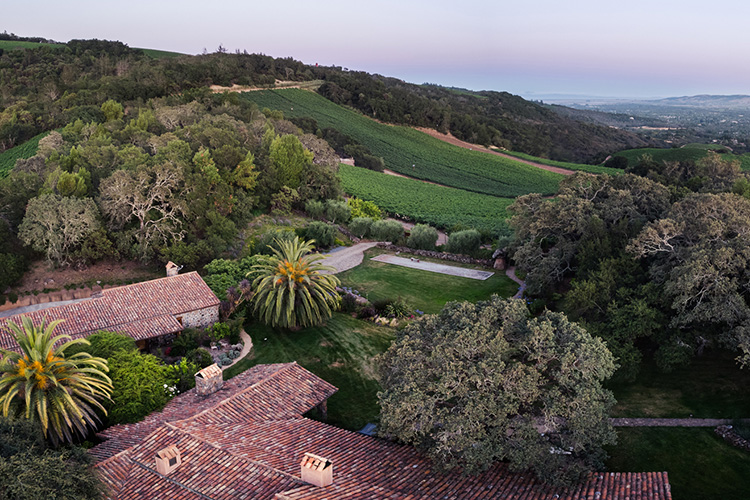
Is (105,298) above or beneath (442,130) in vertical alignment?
beneath

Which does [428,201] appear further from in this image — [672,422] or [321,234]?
[672,422]

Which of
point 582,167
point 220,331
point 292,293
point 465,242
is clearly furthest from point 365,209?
point 582,167

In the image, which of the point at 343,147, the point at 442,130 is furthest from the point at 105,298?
the point at 442,130

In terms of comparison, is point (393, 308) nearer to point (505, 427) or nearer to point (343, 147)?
point (505, 427)

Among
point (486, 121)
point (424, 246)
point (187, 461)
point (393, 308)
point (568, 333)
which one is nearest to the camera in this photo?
point (187, 461)

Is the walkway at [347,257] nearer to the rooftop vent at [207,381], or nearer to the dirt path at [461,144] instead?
the rooftop vent at [207,381]

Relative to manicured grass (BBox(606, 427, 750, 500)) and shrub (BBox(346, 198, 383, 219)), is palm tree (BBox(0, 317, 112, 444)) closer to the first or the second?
manicured grass (BBox(606, 427, 750, 500))

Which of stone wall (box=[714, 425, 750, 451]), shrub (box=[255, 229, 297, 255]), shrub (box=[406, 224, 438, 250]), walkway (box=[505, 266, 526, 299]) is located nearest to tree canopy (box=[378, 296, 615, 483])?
stone wall (box=[714, 425, 750, 451])
